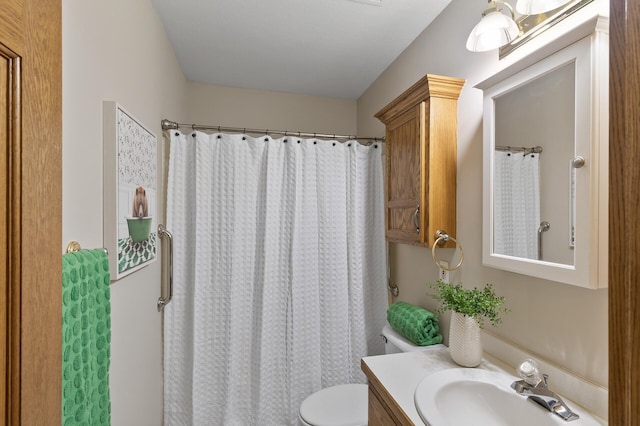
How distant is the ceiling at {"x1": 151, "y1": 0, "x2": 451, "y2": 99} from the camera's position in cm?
158

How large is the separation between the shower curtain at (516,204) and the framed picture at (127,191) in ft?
4.43

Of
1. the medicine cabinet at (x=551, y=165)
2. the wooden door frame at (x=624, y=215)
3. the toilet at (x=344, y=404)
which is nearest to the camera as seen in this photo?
the wooden door frame at (x=624, y=215)

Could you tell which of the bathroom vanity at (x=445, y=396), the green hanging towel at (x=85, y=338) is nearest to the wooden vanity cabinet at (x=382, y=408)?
the bathroom vanity at (x=445, y=396)

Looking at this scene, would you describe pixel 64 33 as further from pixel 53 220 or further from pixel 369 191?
pixel 369 191

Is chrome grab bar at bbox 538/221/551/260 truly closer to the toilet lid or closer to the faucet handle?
the faucet handle

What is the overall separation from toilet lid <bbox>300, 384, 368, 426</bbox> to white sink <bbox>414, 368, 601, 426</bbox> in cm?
65

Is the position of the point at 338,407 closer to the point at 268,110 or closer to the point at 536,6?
the point at 536,6

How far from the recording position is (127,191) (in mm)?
1175

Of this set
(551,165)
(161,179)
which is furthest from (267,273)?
(551,165)

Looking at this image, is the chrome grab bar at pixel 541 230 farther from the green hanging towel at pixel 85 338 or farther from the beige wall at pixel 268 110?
the beige wall at pixel 268 110

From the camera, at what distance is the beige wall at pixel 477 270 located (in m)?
0.94

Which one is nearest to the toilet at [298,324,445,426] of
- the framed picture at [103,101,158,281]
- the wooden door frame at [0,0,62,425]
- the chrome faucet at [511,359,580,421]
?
the chrome faucet at [511,359,580,421]

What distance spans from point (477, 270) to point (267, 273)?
118 centimetres

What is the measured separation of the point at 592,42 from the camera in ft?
2.79
